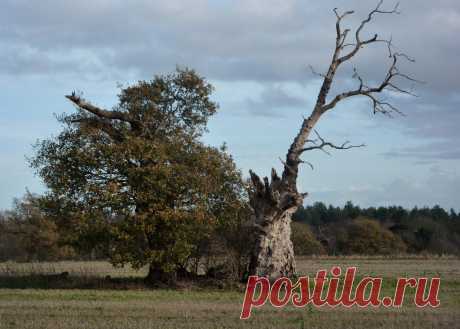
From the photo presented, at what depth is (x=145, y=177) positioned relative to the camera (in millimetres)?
25422

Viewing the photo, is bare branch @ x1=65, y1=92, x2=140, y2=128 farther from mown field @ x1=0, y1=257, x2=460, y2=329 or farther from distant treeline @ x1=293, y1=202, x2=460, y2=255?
distant treeline @ x1=293, y1=202, x2=460, y2=255

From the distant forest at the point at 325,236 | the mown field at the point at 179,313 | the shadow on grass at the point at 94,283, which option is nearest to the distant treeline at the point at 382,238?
the distant forest at the point at 325,236

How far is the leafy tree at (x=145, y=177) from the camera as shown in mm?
25562

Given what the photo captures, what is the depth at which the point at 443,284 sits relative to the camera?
26.0 meters

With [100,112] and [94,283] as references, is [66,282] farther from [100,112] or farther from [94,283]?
[100,112]

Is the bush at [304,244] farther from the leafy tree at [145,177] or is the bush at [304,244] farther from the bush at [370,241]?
the leafy tree at [145,177]

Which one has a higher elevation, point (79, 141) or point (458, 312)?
point (79, 141)

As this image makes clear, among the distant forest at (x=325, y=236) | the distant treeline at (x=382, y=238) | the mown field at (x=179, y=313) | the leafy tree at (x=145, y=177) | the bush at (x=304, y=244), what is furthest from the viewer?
the distant treeline at (x=382, y=238)

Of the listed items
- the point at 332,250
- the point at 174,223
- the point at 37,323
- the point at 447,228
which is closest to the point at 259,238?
the point at 174,223

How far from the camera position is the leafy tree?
25.6 meters

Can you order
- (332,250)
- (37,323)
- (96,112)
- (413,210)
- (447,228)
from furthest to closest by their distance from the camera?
1. (413,210)
2. (447,228)
3. (332,250)
4. (96,112)
5. (37,323)

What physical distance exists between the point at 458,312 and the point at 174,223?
38.0 ft

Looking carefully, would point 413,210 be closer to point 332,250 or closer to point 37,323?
point 332,250

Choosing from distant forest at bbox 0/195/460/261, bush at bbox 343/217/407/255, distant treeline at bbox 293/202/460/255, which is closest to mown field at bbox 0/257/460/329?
distant forest at bbox 0/195/460/261
